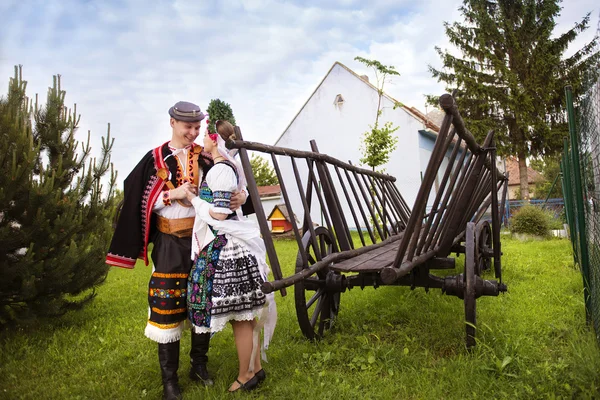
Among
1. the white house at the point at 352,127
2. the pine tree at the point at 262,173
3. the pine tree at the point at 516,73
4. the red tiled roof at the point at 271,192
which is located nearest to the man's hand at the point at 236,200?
the white house at the point at 352,127

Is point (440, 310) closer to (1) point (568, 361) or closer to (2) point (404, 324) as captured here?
(2) point (404, 324)

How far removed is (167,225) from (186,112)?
0.69 meters

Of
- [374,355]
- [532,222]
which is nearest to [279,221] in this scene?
[532,222]

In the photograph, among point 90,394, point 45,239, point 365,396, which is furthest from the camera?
point 45,239

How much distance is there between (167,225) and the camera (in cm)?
267

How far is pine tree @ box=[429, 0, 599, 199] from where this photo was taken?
1725 cm

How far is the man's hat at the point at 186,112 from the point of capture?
2.69 meters

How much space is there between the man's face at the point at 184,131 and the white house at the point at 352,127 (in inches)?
487

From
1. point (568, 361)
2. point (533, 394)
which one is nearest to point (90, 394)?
point (533, 394)

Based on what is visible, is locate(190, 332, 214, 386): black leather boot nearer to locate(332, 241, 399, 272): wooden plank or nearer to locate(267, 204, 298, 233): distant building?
locate(332, 241, 399, 272): wooden plank

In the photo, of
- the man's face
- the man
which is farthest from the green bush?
the man's face

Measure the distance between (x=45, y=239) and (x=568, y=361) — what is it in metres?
4.03

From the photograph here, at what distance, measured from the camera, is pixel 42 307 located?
3.95 metres

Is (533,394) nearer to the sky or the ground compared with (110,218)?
nearer to the ground
